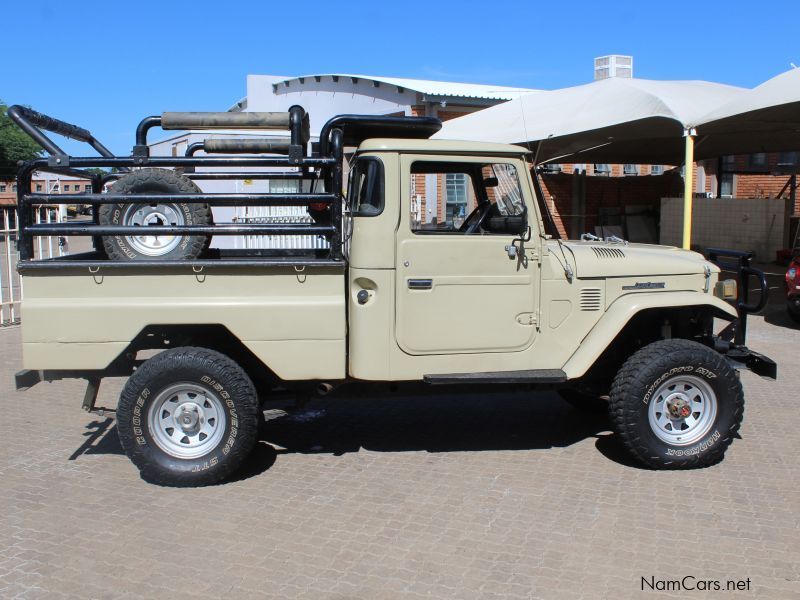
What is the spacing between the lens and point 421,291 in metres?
4.92

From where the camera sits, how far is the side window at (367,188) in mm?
4906

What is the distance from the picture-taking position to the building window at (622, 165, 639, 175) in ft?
84.0

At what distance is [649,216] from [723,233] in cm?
289

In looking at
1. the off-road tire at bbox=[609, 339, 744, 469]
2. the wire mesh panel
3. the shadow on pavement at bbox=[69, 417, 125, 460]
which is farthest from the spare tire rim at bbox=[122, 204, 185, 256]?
the wire mesh panel

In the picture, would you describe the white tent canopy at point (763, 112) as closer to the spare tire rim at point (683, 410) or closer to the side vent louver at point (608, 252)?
the side vent louver at point (608, 252)

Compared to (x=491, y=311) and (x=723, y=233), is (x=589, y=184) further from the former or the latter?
(x=491, y=311)

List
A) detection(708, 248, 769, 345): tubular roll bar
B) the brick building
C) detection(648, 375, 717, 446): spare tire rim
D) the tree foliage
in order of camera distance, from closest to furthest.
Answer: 1. detection(648, 375, 717, 446): spare tire rim
2. detection(708, 248, 769, 345): tubular roll bar
3. the brick building
4. the tree foliage

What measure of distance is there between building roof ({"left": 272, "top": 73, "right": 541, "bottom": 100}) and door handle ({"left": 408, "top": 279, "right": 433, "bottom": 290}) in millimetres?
14866

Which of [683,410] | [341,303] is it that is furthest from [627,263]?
[341,303]

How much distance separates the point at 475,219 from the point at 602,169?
2126 cm

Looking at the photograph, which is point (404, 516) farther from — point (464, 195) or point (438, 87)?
point (438, 87)

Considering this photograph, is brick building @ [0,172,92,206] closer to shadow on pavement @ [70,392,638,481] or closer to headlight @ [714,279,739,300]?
shadow on pavement @ [70,392,638,481]

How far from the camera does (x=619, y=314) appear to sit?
5.10m

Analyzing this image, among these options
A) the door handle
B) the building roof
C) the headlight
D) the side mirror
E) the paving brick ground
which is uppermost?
the building roof
